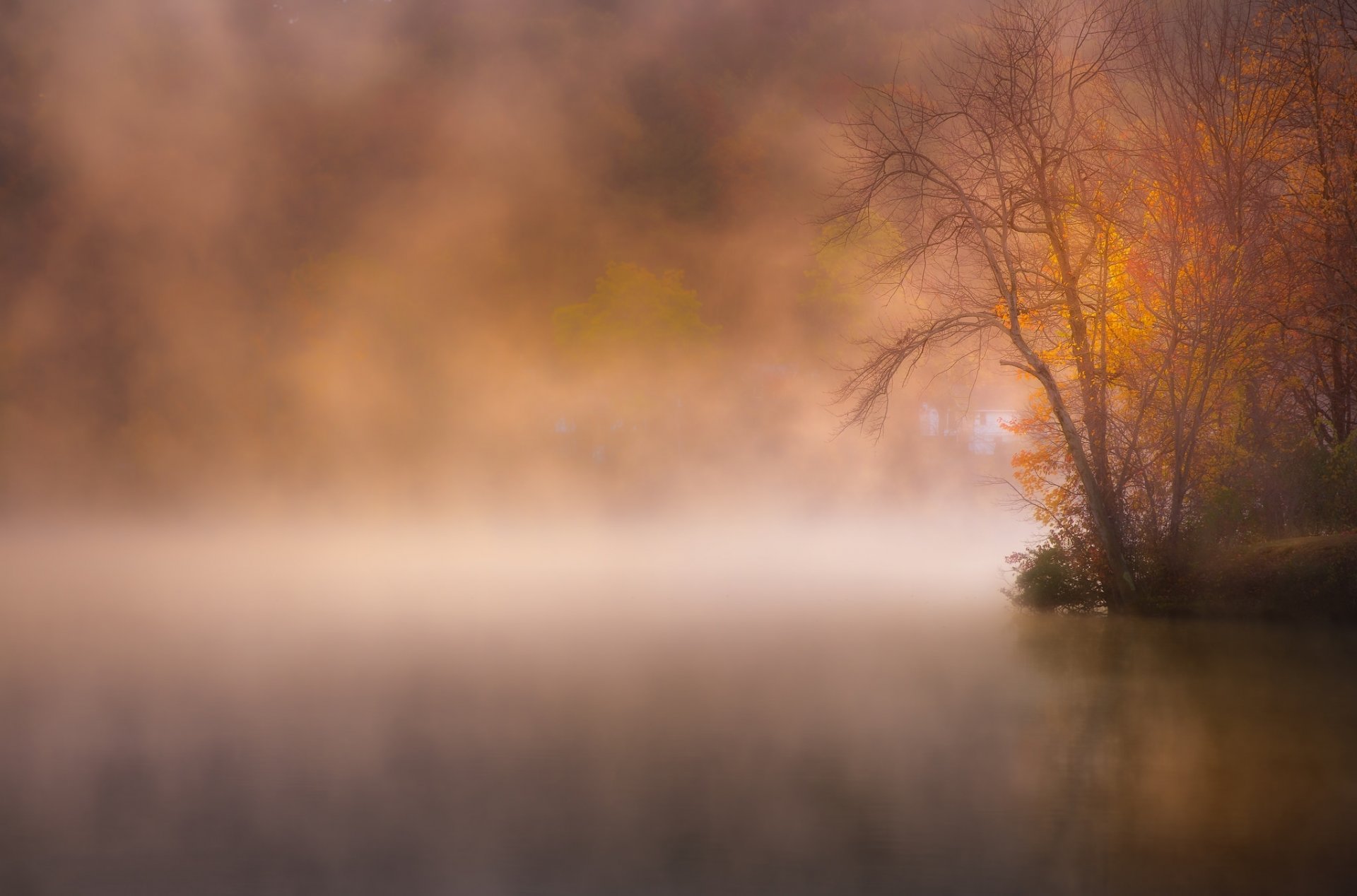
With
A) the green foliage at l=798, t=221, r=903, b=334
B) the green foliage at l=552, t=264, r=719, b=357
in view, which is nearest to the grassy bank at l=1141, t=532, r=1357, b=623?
the green foliage at l=798, t=221, r=903, b=334

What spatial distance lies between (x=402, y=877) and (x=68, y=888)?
208 centimetres

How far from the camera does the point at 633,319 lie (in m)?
63.3

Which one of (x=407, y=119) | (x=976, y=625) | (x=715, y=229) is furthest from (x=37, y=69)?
(x=976, y=625)

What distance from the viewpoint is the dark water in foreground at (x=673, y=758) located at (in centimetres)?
880

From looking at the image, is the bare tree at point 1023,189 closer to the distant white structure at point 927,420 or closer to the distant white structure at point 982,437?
the distant white structure at point 982,437

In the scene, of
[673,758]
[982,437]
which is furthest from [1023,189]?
[982,437]

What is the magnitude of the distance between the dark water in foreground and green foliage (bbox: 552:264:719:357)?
42607 mm

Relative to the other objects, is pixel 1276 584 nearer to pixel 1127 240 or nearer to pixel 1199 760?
pixel 1127 240

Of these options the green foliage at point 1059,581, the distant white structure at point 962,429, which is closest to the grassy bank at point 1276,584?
the green foliage at point 1059,581

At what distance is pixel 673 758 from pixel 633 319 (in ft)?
171

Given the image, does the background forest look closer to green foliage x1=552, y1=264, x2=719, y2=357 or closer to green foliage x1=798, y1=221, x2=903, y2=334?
green foliage x1=798, y1=221, x2=903, y2=334

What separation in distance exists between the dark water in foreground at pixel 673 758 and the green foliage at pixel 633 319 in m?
42.6

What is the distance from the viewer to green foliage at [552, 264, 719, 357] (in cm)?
6328

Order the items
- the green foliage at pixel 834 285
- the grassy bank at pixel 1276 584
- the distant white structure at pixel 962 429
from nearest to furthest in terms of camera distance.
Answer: the grassy bank at pixel 1276 584 < the green foliage at pixel 834 285 < the distant white structure at pixel 962 429
